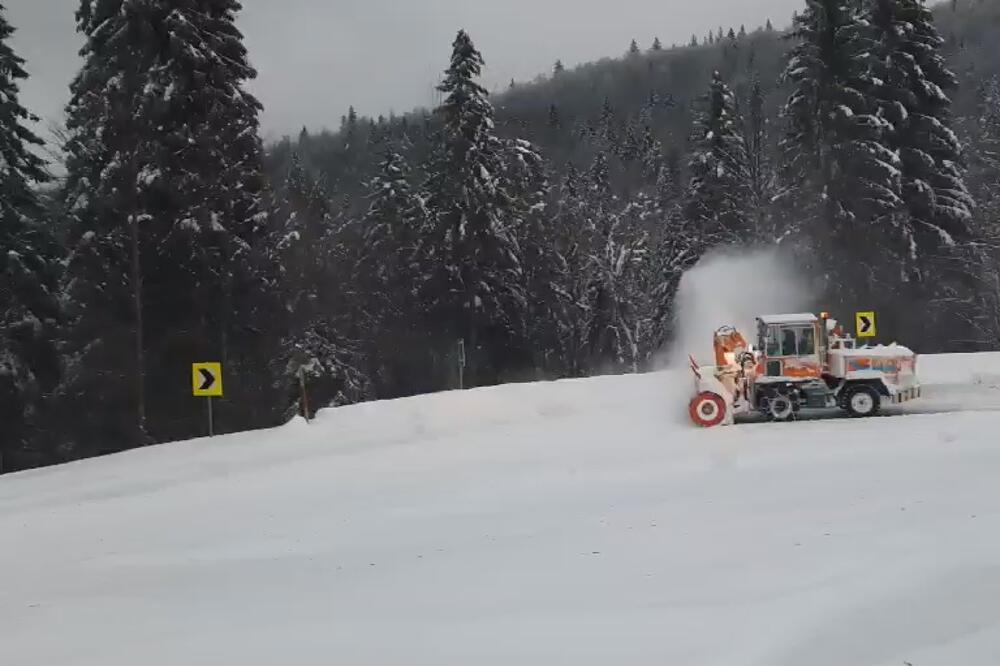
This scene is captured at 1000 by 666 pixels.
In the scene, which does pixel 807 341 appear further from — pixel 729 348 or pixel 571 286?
pixel 571 286

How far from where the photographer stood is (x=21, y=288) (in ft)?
91.5

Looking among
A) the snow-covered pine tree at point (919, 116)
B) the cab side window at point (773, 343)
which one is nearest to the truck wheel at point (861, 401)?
the cab side window at point (773, 343)

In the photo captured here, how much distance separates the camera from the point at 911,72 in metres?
34.6

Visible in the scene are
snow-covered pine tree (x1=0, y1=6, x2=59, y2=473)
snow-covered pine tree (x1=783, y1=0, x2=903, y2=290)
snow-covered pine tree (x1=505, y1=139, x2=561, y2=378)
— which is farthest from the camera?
snow-covered pine tree (x1=505, y1=139, x2=561, y2=378)

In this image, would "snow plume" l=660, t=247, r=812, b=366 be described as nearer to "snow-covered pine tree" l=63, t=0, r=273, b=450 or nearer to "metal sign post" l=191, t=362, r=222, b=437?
"snow-covered pine tree" l=63, t=0, r=273, b=450

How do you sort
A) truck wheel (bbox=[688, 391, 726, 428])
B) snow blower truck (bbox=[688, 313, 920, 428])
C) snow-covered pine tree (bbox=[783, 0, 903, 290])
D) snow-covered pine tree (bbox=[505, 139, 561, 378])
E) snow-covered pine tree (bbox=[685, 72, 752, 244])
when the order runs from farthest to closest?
snow-covered pine tree (bbox=[685, 72, 752, 244]) → snow-covered pine tree (bbox=[505, 139, 561, 378]) → snow-covered pine tree (bbox=[783, 0, 903, 290]) → snow blower truck (bbox=[688, 313, 920, 428]) → truck wheel (bbox=[688, 391, 726, 428])

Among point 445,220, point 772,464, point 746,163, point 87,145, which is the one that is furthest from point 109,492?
point 746,163

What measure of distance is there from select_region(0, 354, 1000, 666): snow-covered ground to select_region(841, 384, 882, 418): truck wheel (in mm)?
1518

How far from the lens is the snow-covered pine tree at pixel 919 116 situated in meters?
33.7

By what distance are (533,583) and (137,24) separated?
23.8m

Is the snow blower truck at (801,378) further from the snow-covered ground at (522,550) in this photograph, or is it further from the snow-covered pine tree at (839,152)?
the snow-covered pine tree at (839,152)

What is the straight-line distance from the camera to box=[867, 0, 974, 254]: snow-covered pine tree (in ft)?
111

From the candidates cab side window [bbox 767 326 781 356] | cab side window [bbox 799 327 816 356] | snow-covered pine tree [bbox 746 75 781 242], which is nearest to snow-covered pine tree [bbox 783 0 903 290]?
snow-covered pine tree [bbox 746 75 781 242]

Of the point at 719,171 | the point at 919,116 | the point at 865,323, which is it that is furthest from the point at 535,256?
the point at 865,323
